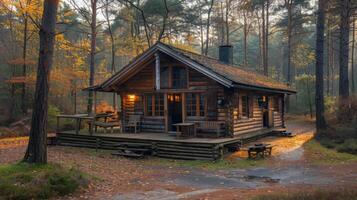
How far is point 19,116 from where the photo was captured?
2370 centimetres

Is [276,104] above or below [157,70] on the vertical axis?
below

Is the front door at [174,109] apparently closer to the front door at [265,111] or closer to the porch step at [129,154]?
the porch step at [129,154]

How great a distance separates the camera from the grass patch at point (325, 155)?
1245 centimetres

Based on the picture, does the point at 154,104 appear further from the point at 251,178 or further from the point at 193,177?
the point at 251,178

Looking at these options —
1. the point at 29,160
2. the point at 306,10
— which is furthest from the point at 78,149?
the point at 306,10

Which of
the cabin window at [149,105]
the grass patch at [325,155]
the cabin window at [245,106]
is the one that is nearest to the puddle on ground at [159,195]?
the grass patch at [325,155]

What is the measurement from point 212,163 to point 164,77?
6201 mm

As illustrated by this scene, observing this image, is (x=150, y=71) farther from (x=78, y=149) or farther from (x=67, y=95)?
(x=67, y=95)

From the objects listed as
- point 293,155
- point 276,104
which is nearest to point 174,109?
point 293,155

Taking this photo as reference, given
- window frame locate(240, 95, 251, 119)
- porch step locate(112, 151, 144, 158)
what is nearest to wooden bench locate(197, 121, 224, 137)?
window frame locate(240, 95, 251, 119)

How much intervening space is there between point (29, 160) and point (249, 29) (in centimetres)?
3533

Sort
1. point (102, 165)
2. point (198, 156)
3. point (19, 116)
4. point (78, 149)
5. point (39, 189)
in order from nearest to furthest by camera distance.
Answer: point (39, 189), point (102, 165), point (198, 156), point (78, 149), point (19, 116)

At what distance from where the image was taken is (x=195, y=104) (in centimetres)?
1628

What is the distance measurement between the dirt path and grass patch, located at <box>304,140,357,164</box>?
0.50m
